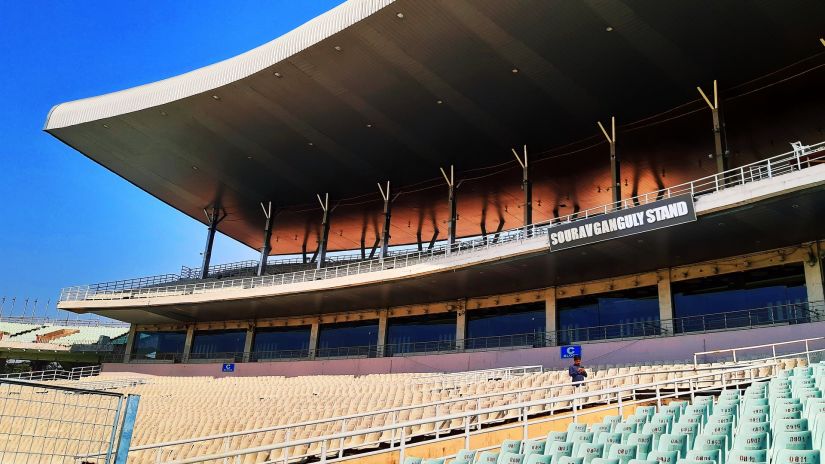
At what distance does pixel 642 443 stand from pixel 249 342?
33029 millimetres

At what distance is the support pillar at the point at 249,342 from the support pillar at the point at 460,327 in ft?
44.7

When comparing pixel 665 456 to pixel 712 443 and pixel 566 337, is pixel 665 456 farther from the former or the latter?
pixel 566 337

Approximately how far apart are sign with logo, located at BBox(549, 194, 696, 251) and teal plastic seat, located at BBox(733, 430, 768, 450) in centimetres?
1265

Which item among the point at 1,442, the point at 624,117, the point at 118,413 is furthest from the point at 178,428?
the point at 624,117

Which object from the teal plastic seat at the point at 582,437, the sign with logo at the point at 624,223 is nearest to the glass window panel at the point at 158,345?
the sign with logo at the point at 624,223

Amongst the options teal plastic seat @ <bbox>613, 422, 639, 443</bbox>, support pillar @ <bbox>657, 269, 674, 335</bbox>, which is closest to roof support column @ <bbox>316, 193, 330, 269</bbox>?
support pillar @ <bbox>657, 269, 674, 335</bbox>

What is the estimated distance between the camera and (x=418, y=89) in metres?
23.4

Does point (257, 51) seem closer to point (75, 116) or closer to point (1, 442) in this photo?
point (75, 116)

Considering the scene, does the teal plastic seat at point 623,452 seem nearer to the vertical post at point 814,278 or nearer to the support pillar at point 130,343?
the vertical post at point 814,278

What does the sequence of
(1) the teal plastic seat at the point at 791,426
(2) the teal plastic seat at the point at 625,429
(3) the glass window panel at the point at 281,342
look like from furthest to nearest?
(3) the glass window panel at the point at 281,342 → (2) the teal plastic seat at the point at 625,429 → (1) the teal plastic seat at the point at 791,426

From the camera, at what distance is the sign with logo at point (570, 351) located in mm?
23089

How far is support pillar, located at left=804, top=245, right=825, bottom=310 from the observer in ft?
61.8

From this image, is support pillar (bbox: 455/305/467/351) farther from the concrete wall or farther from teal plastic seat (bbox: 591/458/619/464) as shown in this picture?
teal plastic seat (bbox: 591/458/619/464)

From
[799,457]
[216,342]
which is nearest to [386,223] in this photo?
[216,342]
